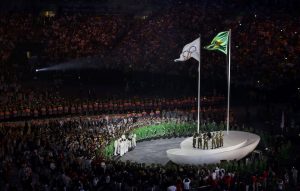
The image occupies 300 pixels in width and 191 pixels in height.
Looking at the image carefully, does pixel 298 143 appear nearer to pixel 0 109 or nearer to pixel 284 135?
pixel 284 135

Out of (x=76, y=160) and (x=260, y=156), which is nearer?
(x=76, y=160)

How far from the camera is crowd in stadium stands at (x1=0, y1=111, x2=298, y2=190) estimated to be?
26.8 meters

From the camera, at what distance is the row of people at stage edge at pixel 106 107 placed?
42094mm

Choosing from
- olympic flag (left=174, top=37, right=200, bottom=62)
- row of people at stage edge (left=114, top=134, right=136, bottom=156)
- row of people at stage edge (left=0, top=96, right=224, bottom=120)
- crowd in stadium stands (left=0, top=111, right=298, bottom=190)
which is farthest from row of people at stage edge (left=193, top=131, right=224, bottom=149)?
row of people at stage edge (left=0, top=96, right=224, bottom=120)

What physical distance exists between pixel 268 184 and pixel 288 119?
48.3 feet

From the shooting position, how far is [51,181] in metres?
27.7

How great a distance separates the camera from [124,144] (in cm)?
3566

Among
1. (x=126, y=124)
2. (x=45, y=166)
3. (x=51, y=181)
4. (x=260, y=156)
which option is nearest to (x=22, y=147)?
(x=45, y=166)

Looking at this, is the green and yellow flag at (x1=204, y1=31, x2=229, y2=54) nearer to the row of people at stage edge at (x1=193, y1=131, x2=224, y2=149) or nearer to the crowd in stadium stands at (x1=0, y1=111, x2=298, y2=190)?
the row of people at stage edge at (x1=193, y1=131, x2=224, y2=149)

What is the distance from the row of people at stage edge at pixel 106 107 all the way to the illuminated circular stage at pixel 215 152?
9.51 meters

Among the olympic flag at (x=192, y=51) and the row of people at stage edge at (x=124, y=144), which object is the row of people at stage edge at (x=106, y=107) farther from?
the olympic flag at (x=192, y=51)

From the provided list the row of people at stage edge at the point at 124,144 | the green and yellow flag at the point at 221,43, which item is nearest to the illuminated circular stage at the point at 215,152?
the row of people at stage edge at the point at 124,144

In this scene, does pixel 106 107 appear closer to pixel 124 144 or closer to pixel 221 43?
pixel 124 144

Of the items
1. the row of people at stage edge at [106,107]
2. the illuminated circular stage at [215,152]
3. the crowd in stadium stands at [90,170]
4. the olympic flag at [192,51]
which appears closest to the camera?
the crowd in stadium stands at [90,170]
